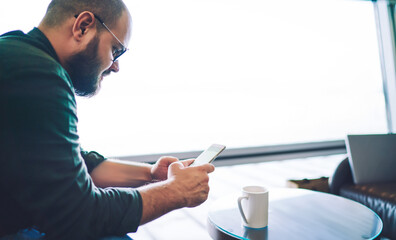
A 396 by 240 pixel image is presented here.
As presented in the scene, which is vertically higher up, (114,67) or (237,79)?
(114,67)

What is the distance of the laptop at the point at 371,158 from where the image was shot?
193cm

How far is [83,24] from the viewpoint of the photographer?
1.08 meters

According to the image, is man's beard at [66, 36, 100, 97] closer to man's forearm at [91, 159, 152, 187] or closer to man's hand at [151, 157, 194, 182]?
man's forearm at [91, 159, 152, 187]

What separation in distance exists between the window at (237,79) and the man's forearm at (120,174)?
169 cm

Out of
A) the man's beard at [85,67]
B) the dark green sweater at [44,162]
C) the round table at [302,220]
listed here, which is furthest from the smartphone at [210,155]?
the man's beard at [85,67]

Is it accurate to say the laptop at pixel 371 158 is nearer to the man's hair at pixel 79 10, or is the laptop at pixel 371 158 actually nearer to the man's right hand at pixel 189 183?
the man's right hand at pixel 189 183

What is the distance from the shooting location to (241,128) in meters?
3.79

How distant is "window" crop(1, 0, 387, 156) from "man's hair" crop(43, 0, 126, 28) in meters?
1.71

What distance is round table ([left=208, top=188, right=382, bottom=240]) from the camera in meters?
0.96

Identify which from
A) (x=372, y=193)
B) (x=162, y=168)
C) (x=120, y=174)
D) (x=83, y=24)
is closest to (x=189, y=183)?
(x=162, y=168)

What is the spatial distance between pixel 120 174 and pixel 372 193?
1.59 metres

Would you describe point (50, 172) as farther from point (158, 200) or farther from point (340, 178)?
point (340, 178)

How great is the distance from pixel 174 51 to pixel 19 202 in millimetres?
2824

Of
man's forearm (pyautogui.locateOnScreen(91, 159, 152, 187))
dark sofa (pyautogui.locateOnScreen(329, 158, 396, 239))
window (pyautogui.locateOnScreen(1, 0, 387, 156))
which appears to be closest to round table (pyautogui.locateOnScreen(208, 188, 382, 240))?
man's forearm (pyautogui.locateOnScreen(91, 159, 152, 187))
